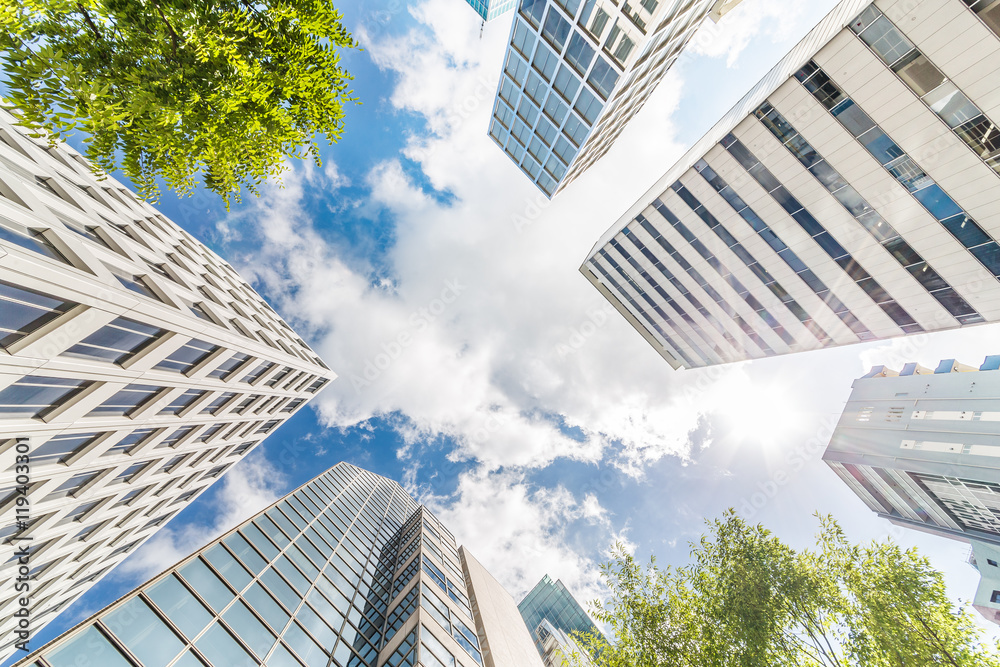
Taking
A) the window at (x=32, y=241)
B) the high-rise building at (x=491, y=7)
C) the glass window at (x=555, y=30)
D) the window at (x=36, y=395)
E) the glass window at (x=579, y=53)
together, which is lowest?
the window at (x=36, y=395)

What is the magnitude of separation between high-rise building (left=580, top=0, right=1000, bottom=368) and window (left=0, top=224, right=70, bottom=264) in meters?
31.0

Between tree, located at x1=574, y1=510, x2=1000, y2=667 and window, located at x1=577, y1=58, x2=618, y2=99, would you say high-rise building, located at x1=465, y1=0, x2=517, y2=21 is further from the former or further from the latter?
tree, located at x1=574, y1=510, x2=1000, y2=667

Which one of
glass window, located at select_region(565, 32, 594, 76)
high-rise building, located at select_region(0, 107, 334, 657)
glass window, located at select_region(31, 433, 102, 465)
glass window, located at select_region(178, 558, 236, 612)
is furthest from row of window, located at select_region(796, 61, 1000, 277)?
glass window, located at select_region(31, 433, 102, 465)

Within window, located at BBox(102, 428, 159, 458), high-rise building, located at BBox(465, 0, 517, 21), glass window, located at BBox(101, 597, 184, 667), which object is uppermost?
high-rise building, located at BBox(465, 0, 517, 21)

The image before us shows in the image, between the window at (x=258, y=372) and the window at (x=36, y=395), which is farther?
the window at (x=258, y=372)

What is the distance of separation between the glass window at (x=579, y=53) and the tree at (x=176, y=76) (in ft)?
59.8

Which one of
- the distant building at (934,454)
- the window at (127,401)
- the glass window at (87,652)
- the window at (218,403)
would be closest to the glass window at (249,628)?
the glass window at (87,652)

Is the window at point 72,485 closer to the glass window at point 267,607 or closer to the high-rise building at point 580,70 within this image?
the glass window at point 267,607

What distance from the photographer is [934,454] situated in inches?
1416

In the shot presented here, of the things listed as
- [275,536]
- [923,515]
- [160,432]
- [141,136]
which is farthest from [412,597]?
[923,515]

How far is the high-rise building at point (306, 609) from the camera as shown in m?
9.41

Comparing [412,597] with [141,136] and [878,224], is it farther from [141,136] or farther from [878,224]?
[878,224]

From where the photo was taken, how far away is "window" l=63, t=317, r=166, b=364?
10603 millimetres

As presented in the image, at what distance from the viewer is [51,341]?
9438 millimetres
